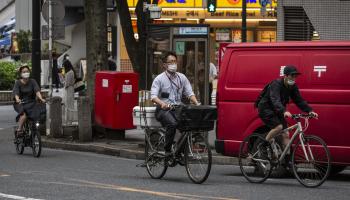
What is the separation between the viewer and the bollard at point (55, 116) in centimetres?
1717

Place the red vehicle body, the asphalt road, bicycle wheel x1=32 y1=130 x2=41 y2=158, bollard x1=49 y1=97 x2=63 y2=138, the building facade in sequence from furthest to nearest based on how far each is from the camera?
the building facade
bollard x1=49 y1=97 x2=63 y2=138
bicycle wheel x1=32 y1=130 x2=41 y2=158
the red vehicle body
the asphalt road

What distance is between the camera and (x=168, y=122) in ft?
35.9

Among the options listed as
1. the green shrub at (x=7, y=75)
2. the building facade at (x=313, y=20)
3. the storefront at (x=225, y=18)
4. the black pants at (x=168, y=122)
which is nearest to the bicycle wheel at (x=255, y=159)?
the black pants at (x=168, y=122)

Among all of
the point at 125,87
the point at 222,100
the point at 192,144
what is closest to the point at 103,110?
the point at 125,87

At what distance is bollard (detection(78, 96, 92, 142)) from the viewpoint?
1650cm

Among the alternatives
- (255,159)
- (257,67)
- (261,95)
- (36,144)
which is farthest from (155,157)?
(36,144)

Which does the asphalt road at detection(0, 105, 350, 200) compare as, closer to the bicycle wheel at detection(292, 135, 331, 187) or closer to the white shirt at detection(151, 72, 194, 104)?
the bicycle wheel at detection(292, 135, 331, 187)

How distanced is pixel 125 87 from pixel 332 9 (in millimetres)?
6411

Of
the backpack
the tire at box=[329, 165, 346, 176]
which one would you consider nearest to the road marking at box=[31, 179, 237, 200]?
the backpack

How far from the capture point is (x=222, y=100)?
12266mm

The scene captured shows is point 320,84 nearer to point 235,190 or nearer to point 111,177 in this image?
point 235,190

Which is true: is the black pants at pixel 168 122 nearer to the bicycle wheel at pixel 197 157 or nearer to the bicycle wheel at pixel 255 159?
the bicycle wheel at pixel 197 157

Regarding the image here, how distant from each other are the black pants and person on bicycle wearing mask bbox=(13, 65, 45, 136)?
14.8 feet

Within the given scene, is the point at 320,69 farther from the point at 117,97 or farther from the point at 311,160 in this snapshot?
the point at 117,97
